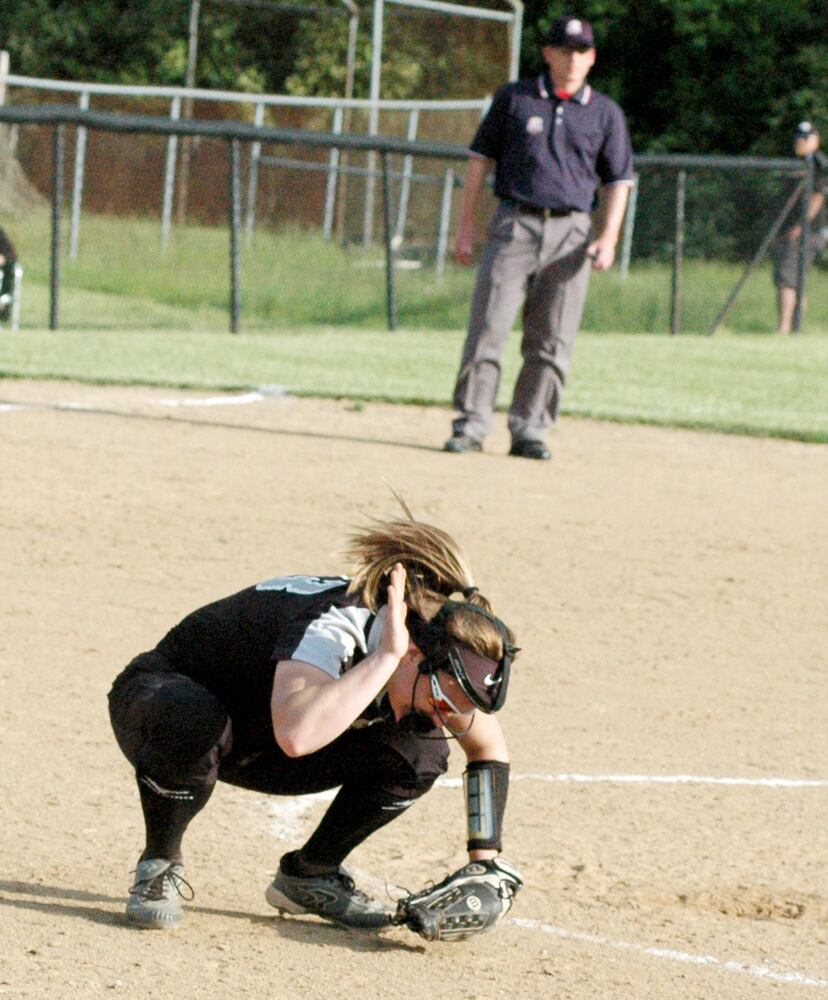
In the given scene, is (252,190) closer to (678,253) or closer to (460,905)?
(678,253)

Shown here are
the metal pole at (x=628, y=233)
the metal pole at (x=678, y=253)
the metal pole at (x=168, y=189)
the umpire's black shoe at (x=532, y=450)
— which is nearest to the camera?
the umpire's black shoe at (x=532, y=450)

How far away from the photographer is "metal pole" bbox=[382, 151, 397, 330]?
1519cm

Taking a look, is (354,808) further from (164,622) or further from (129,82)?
(129,82)

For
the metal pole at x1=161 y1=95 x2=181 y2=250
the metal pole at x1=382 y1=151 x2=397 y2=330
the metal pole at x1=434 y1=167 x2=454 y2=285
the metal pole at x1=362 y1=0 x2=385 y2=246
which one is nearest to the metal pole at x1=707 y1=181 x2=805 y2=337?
the metal pole at x1=434 y1=167 x2=454 y2=285

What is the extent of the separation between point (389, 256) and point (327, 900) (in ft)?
38.9

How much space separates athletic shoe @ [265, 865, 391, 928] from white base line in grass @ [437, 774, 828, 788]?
1037mm

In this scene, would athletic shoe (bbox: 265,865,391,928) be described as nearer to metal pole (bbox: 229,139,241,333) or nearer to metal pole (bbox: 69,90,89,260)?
metal pole (bbox: 229,139,241,333)

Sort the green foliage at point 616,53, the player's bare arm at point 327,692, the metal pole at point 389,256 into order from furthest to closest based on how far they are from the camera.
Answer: the green foliage at point 616,53 → the metal pole at point 389,256 → the player's bare arm at point 327,692

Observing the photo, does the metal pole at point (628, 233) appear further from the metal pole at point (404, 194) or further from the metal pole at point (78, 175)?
the metal pole at point (78, 175)

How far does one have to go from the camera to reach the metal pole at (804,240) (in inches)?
659

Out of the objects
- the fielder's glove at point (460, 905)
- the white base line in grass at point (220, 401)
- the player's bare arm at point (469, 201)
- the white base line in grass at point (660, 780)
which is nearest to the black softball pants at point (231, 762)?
the fielder's glove at point (460, 905)

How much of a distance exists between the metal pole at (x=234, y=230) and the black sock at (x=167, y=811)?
10853 mm

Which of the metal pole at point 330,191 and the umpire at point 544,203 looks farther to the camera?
the metal pole at point 330,191

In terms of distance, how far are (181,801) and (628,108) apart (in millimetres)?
30056
